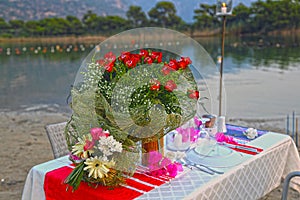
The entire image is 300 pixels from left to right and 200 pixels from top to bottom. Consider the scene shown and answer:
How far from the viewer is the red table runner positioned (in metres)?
1.26

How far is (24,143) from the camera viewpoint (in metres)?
3.74

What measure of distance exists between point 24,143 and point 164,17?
89.9ft

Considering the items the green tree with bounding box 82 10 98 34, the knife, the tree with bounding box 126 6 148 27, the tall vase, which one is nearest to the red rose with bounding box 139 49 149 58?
the tall vase

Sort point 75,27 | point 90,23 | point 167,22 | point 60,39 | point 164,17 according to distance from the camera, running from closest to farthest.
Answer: point 60,39, point 75,27, point 167,22, point 164,17, point 90,23

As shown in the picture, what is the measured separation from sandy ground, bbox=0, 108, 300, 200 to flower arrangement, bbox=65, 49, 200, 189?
1197 mm

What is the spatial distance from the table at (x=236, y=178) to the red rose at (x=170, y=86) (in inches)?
14.1

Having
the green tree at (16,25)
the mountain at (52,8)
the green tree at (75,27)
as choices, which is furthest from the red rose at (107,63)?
the mountain at (52,8)

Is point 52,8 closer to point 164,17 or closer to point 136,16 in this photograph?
point 136,16

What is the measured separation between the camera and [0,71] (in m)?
11.2

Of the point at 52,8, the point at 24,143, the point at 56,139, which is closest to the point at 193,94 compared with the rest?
the point at 56,139

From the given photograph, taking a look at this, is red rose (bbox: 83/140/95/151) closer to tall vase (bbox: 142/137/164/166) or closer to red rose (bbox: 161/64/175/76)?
tall vase (bbox: 142/137/164/166)

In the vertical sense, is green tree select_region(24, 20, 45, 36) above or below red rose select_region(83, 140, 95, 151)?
above

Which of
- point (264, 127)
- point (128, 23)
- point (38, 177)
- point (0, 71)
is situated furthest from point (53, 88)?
point (128, 23)

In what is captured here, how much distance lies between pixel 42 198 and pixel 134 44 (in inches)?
28.9
